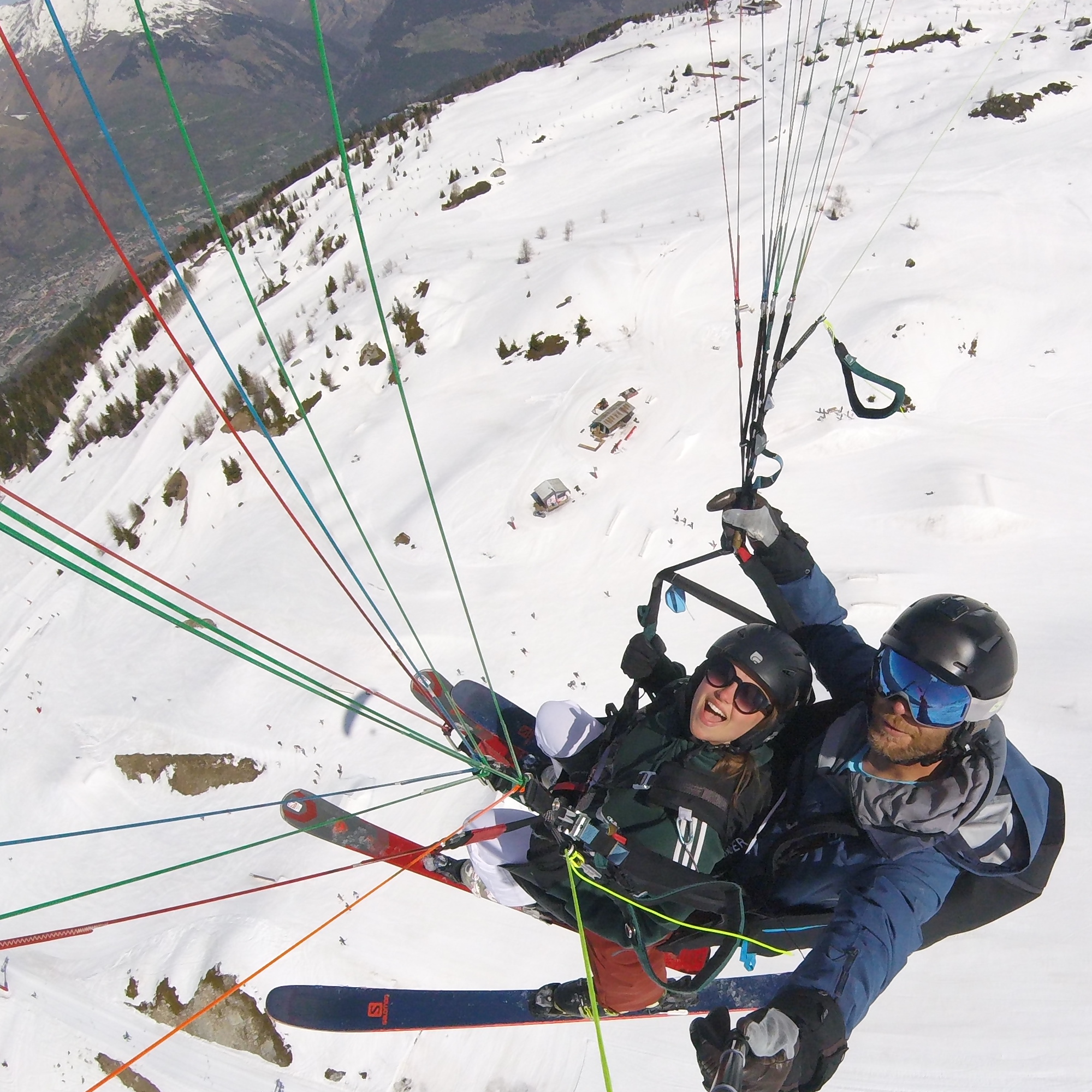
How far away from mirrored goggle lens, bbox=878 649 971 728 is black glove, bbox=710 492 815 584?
1.08 meters

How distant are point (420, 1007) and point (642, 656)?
139 inches

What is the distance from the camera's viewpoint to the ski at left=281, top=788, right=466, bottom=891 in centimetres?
507

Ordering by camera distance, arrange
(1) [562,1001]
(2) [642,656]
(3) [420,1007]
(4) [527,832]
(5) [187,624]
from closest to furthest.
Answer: (2) [642,656]
(4) [527,832]
(5) [187,624]
(1) [562,1001]
(3) [420,1007]

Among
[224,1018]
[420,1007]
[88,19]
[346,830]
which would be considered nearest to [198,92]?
[88,19]

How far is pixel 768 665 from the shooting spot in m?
3.32

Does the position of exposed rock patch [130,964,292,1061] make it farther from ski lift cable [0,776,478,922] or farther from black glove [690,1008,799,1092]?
black glove [690,1008,799,1092]

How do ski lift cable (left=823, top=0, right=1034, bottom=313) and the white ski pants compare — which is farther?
ski lift cable (left=823, top=0, right=1034, bottom=313)

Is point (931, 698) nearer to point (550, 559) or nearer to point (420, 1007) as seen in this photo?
Answer: point (420, 1007)

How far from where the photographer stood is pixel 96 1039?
21.2ft

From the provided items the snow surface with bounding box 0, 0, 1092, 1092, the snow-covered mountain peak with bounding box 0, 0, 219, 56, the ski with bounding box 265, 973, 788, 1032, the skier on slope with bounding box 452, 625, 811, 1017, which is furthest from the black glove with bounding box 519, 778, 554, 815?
the snow-covered mountain peak with bounding box 0, 0, 219, 56

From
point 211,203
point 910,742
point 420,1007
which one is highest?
point 211,203

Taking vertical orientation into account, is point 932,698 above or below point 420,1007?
above

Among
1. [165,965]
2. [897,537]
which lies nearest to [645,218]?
[897,537]

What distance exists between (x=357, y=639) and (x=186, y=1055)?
4.15 metres
